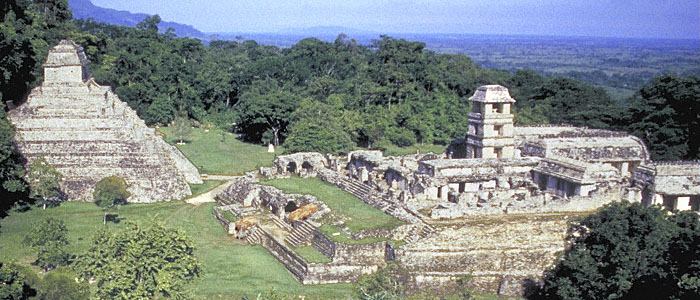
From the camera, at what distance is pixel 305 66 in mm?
75500

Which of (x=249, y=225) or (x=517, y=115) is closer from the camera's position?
(x=249, y=225)

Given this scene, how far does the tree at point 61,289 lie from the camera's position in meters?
20.9

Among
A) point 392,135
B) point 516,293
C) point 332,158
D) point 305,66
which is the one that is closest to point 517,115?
point 392,135

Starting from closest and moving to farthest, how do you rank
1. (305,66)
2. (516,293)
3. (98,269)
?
(98,269) → (516,293) → (305,66)

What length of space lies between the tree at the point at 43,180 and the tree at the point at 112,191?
1.96 meters

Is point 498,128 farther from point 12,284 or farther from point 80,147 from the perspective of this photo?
point 12,284

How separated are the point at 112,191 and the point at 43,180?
10.7 feet

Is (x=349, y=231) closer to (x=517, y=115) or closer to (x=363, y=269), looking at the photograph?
(x=363, y=269)

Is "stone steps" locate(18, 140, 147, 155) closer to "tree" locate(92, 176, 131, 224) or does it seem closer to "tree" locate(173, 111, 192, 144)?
"tree" locate(92, 176, 131, 224)

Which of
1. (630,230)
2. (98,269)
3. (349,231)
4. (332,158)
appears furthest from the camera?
(332,158)

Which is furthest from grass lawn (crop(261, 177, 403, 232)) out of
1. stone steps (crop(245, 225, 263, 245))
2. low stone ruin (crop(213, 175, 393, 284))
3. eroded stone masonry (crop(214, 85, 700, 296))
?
stone steps (crop(245, 225, 263, 245))

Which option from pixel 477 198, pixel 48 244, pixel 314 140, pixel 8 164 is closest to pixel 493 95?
pixel 477 198

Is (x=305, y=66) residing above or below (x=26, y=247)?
above

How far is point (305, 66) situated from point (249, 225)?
44.6 m
